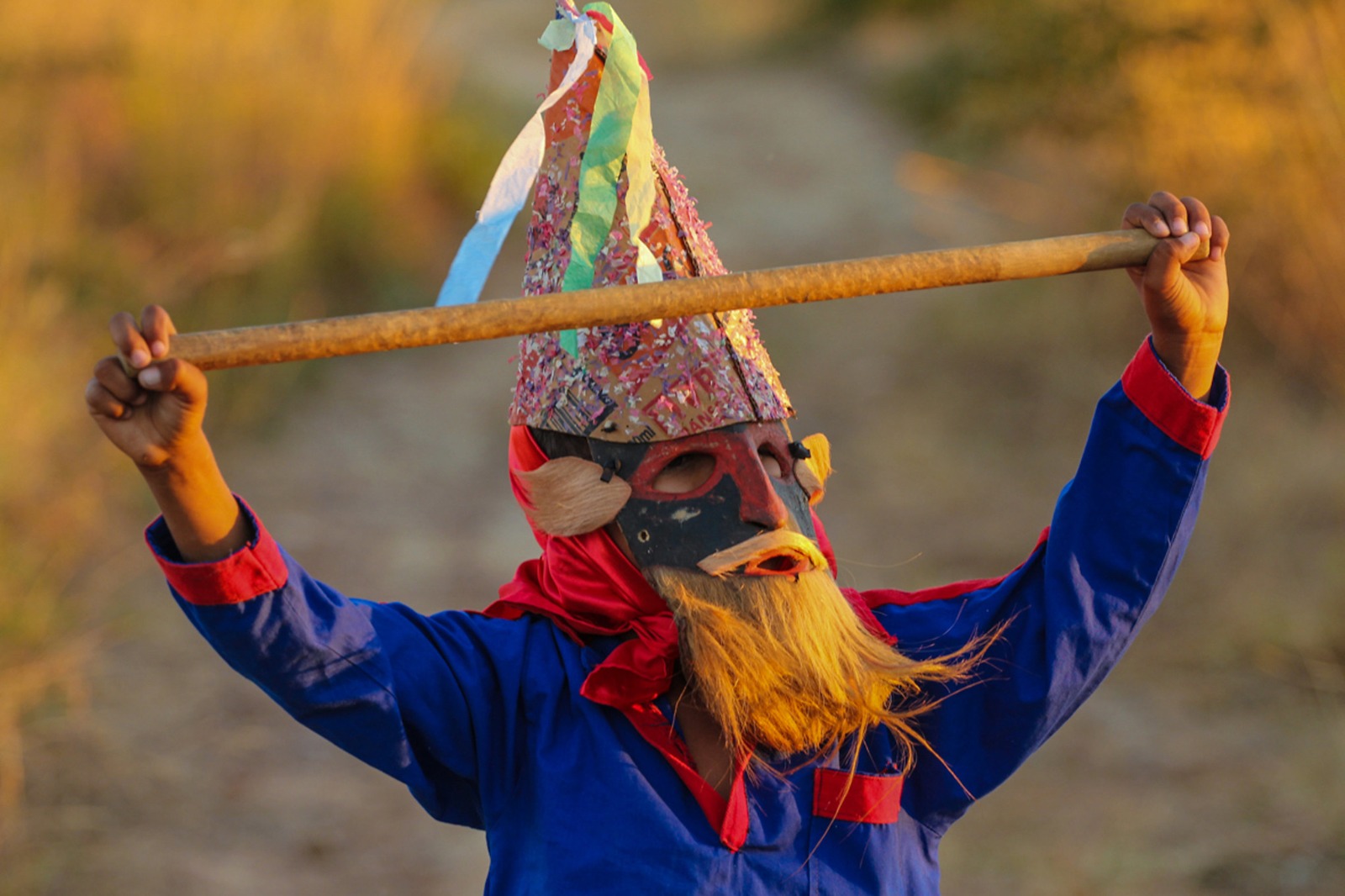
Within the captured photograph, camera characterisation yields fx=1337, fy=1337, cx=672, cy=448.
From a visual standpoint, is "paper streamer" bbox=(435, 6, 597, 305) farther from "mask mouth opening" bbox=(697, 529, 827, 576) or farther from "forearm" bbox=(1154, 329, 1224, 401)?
"forearm" bbox=(1154, 329, 1224, 401)

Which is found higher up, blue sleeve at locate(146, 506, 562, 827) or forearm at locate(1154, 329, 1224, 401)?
forearm at locate(1154, 329, 1224, 401)

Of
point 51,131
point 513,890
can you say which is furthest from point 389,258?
point 513,890

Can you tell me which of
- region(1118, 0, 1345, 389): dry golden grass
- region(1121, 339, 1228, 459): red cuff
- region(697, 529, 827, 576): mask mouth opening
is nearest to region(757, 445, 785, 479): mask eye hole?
region(697, 529, 827, 576): mask mouth opening

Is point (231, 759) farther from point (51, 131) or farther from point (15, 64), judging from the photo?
point (15, 64)

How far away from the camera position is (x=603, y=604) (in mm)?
2047

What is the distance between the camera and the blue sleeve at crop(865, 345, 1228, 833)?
1.91 meters

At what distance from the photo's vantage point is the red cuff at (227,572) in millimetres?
1636

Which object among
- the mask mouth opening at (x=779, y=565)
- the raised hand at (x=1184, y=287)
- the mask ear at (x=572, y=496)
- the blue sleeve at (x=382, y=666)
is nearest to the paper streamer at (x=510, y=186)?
the mask ear at (x=572, y=496)

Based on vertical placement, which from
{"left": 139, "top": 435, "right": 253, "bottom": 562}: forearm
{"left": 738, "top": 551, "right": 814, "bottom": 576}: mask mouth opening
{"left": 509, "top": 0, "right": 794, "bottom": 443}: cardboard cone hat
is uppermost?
{"left": 509, "top": 0, "right": 794, "bottom": 443}: cardboard cone hat

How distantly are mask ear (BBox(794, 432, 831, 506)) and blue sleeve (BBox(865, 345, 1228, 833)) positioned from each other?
310mm

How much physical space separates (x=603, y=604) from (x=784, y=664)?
296mm

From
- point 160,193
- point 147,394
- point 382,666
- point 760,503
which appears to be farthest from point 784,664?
point 160,193

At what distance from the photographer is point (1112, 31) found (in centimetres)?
678

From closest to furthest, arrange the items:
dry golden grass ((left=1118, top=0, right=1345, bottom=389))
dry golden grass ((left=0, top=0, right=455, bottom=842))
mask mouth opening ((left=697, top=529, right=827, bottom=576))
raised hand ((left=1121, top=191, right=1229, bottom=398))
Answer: raised hand ((left=1121, top=191, right=1229, bottom=398)) < mask mouth opening ((left=697, top=529, right=827, bottom=576)) < dry golden grass ((left=0, top=0, right=455, bottom=842)) < dry golden grass ((left=1118, top=0, right=1345, bottom=389))
